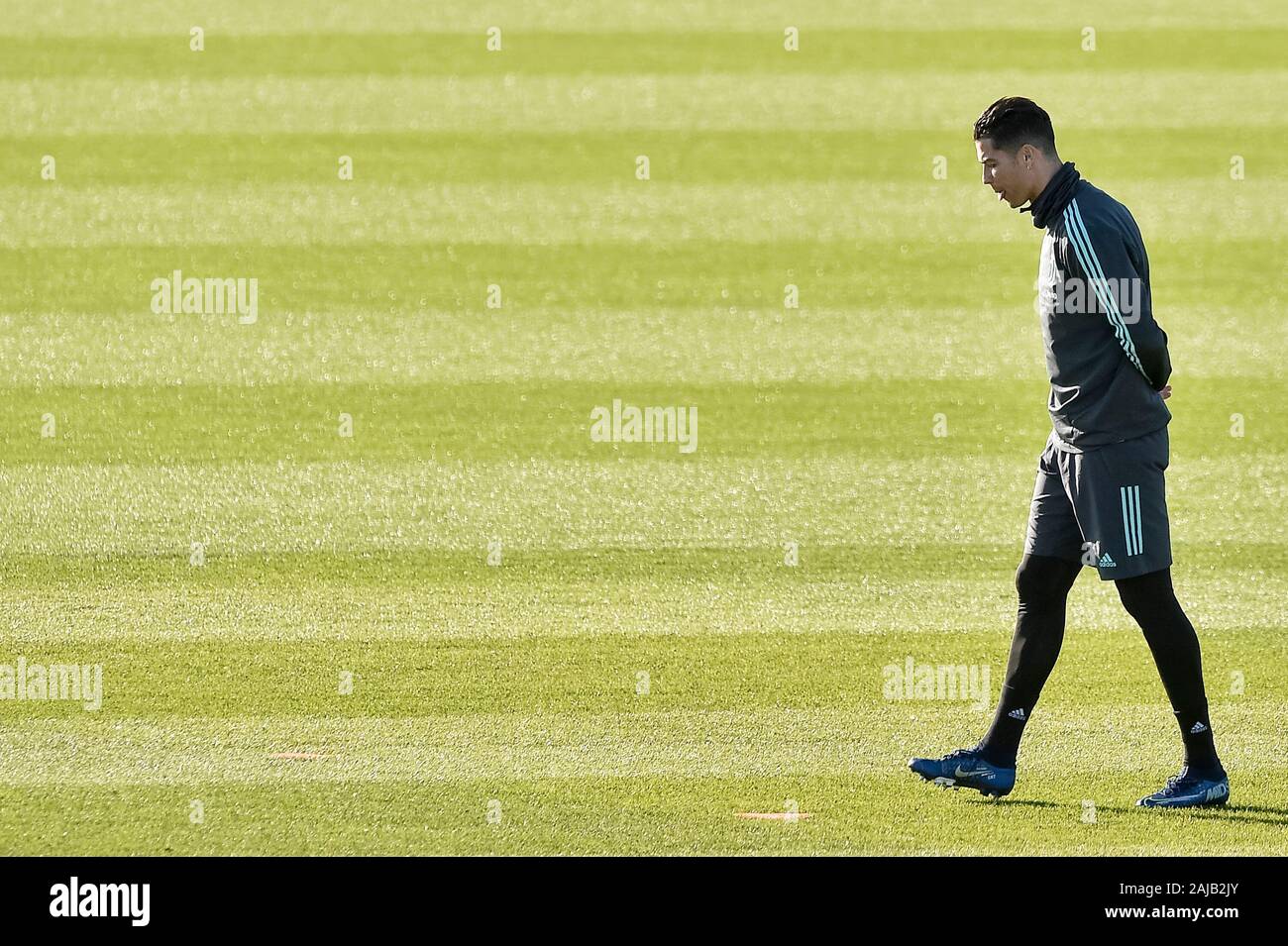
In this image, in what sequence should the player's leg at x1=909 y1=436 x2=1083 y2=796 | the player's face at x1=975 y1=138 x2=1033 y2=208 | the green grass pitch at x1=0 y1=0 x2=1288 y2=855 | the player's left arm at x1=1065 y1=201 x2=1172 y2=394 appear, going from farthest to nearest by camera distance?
the green grass pitch at x1=0 y1=0 x2=1288 y2=855, the player's leg at x1=909 y1=436 x2=1083 y2=796, the player's face at x1=975 y1=138 x2=1033 y2=208, the player's left arm at x1=1065 y1=201 x2=1172 y2=394

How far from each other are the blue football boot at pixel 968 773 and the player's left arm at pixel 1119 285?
1436 millimetres

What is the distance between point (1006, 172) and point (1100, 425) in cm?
89

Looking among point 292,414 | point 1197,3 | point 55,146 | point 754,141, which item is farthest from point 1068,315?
point 1197,3

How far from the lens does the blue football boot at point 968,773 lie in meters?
5.83

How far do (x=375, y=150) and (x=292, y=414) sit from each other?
3.91 metres

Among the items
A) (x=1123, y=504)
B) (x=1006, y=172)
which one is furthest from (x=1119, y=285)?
(x=1123, y=504)

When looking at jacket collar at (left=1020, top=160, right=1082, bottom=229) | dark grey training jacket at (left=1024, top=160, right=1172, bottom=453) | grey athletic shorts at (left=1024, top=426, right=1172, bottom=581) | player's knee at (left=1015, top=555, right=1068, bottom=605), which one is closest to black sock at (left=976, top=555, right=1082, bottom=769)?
player's knee at (left=1015, top=555, right=1068, bottom=605)

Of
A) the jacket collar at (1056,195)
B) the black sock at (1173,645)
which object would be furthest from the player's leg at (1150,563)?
the jacket collar at (1056,195)

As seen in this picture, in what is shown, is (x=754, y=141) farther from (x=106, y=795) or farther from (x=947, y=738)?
(x=106, y=795)

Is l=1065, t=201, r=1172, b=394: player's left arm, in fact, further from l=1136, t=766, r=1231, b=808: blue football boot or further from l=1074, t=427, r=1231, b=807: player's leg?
l=1136, t=766, r=1231, b=808: blue football boot

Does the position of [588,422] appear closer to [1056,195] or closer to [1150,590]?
[1056,195]

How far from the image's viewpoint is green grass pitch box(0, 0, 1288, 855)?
6086 mm

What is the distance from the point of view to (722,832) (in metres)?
5.53

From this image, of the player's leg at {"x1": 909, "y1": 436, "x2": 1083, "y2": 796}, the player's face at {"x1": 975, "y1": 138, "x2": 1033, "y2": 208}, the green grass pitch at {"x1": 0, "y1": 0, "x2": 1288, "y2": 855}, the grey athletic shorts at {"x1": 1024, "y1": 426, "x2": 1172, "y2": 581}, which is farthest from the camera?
the green grass pitch at {"x1": 0, "y1": 0, "x2": 1288, "y2": 855}
